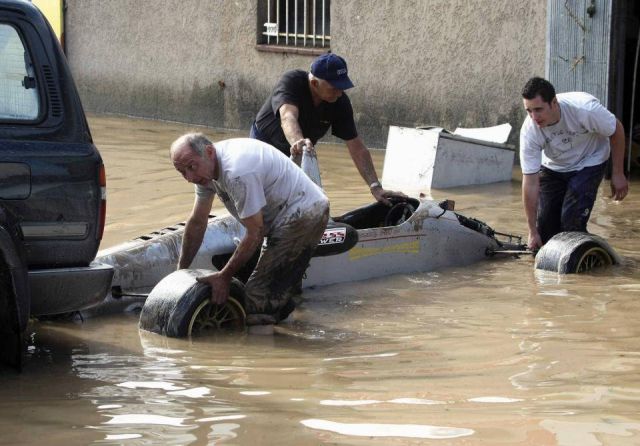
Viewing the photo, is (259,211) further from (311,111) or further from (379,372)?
(311,111)

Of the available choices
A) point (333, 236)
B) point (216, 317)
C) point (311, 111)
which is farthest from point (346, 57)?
point (216, 317)

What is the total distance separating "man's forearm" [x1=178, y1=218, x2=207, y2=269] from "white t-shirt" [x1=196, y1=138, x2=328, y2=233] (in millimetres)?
200

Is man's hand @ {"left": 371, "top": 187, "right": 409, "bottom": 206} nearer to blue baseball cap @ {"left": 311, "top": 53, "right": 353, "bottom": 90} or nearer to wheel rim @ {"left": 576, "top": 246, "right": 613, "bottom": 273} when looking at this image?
blue baseball cap @ {"left": 311, "top": 53, "right": 353, "bottom": 90}

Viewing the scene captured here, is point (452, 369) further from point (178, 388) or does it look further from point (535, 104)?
point (535, 104)

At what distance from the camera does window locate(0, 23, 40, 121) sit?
6.05m

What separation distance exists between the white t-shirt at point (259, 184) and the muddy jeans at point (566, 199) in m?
2.78

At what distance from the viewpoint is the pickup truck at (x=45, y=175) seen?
5.91 meters

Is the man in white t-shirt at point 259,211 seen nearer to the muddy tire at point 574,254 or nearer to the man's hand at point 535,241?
the muddy tire at point 574,254

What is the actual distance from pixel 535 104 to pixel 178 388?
13.3 ft

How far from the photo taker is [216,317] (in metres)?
7.04

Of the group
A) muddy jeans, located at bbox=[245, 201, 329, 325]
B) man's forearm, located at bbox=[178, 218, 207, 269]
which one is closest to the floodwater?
muddy jeans, located at bbox=[245, 201, 329, 325]

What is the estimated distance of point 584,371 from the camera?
5961 millimetres

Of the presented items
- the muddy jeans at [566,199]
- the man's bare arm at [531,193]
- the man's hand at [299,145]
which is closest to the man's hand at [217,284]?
the man's hand at [299,145]

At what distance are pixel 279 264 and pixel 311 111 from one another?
1.60 meters
